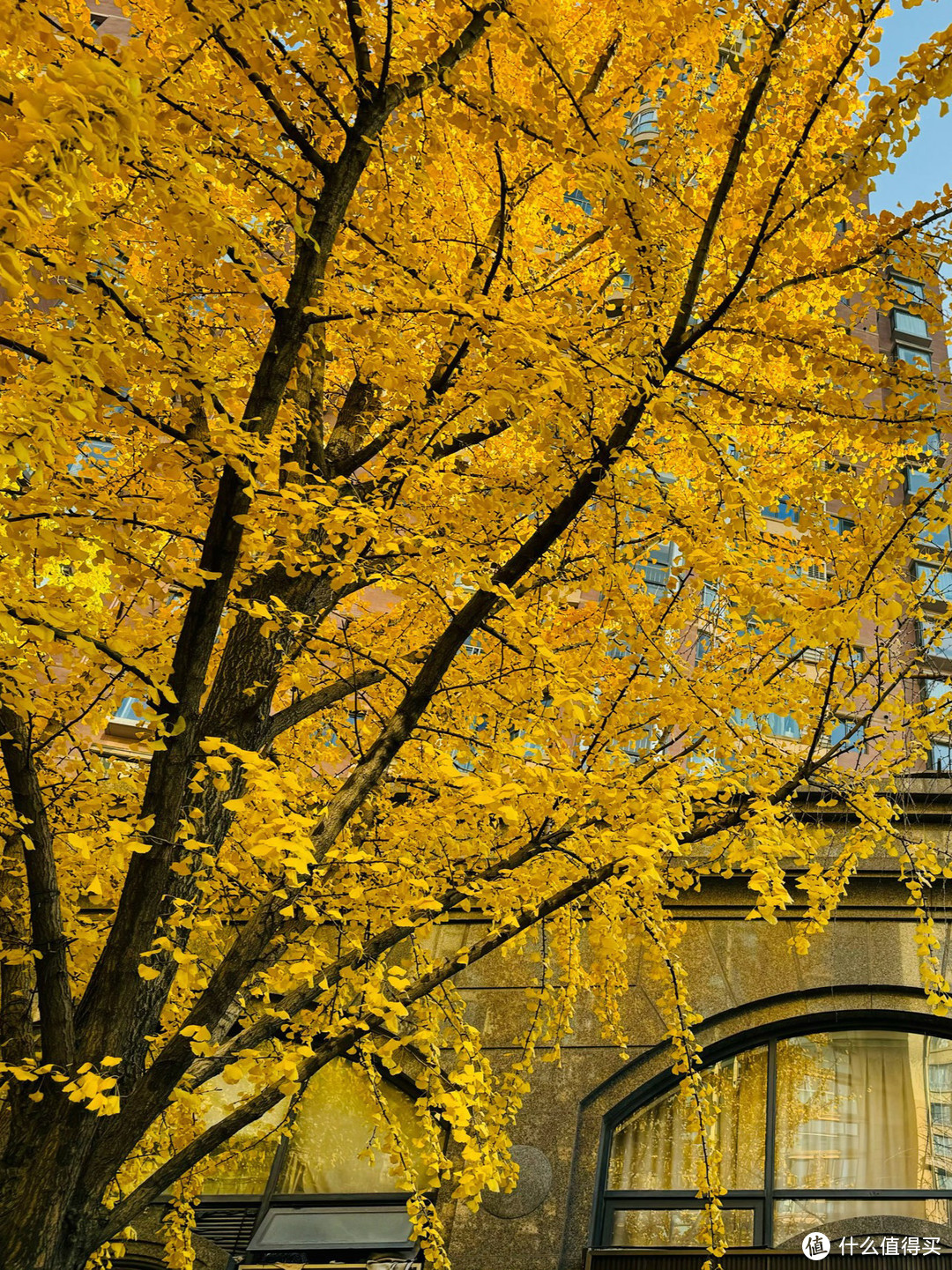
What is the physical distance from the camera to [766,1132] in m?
7.80

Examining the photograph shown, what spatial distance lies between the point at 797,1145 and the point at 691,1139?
0.85 metres

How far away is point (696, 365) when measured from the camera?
414cm

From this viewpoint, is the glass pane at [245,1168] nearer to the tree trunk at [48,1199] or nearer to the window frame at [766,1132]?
the window frame at [766,1132]

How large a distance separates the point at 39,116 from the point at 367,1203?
8.31 meters

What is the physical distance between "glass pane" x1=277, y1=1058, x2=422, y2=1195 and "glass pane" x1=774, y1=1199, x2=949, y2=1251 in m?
3.04

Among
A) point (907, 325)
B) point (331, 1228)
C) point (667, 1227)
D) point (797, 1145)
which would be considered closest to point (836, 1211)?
point (797, 1145)

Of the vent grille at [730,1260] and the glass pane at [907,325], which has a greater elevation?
the glass pane at [907,325]

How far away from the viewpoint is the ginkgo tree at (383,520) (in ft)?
11.7

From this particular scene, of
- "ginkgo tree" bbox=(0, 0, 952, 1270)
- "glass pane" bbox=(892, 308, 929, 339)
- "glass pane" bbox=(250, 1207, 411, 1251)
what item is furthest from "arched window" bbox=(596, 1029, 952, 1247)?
"glass pane" bbox=(892, 308, 929, 339)

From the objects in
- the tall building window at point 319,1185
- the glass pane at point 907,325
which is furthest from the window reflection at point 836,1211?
the glass pane at point 907,325

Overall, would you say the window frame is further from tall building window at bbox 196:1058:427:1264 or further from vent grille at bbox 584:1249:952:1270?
tall building window at bbox 196:1058:427:1264

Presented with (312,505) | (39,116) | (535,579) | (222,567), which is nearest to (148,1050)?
(222,567)

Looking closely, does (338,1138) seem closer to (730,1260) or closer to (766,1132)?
(730,1260)

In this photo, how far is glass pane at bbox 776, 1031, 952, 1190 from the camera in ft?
24.6
